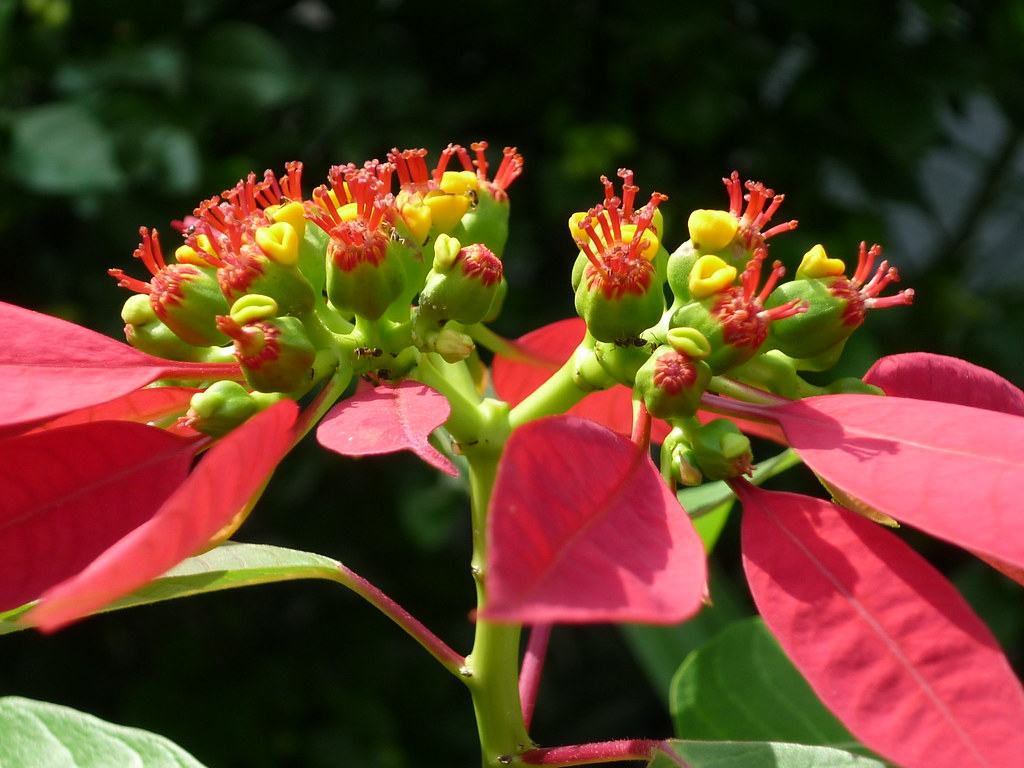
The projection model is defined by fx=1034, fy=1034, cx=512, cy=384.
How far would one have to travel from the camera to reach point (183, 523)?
1.03ft

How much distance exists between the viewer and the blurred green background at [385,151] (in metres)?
1.25

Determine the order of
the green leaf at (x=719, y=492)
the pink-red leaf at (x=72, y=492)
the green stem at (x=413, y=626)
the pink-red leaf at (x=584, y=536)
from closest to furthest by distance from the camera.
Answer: the pink-red leaf at (x=584, y=536) < the pink-red leaf at (x=72, y=492) < the green stem at (x=413, y=626) < the green leaf at (x=719, y=492)

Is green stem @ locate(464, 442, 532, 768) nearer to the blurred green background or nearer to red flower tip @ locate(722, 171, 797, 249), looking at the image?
red flower tip @ locate(722, 171, 797, 249)

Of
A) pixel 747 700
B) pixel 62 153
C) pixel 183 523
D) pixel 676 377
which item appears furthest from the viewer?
pixel 62 153

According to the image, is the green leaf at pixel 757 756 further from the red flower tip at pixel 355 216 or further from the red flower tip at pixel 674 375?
the red flower tip at pixel 355 216

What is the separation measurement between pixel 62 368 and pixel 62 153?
85 cm

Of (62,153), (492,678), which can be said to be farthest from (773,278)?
(62,153)

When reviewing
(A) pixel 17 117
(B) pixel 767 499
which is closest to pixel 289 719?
(A) pixel 17 117

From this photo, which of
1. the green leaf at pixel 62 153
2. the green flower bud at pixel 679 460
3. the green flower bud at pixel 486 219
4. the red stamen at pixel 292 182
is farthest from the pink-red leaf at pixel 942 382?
the green leaf at pixel 62 153

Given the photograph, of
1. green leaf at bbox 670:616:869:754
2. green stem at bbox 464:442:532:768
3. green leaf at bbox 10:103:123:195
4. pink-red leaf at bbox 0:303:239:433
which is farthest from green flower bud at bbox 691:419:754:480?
green leaf at bbox 10:103:123:195

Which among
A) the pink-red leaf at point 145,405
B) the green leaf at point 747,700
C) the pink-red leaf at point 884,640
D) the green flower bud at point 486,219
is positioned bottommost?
the green leaf at point 747,700

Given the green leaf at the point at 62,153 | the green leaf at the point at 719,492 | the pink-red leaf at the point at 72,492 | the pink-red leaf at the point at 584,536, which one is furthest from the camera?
the green leaf at the point at 62,153

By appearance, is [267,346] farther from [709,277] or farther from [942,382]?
[942,382]

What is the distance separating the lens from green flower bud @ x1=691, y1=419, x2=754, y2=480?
45 cm
